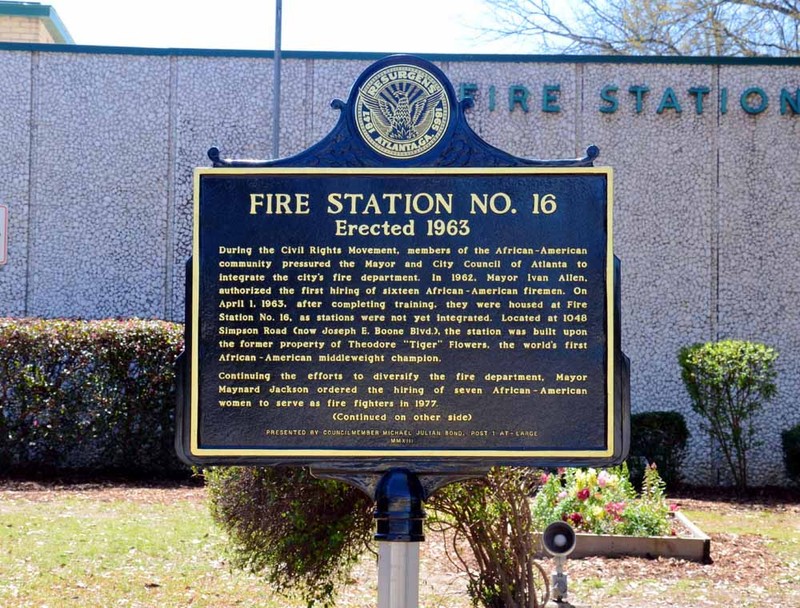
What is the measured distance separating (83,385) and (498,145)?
5680mm

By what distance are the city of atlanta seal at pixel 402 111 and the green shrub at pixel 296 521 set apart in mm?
1766

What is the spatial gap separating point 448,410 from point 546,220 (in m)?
0.92

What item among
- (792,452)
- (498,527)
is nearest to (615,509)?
(498,527)

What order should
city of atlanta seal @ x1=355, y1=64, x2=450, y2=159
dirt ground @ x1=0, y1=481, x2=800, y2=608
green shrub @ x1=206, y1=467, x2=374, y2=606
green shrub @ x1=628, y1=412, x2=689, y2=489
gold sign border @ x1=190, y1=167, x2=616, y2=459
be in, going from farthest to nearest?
green shrub @ x1=628, y1=412, x2=689, y2=489 < dirt ground @ x1=0, y1=481, x2=800, y2=608 < green shrub @ x1=206, y1=467, x2=374, y2=606 < city of atlanta seal @ x1=355, y1=64, x2=450, y2=159 < gold sign border @ x1=190, y1=167, x2=616, y2=459

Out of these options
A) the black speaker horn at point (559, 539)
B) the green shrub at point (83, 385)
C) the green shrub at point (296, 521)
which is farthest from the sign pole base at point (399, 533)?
the green shrub at point (83, 385)

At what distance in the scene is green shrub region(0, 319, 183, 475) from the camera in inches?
431

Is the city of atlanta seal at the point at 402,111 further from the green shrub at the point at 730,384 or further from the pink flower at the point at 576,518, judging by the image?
the green shrub at the point at 730,384

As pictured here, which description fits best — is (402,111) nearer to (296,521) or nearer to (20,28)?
(296,521)

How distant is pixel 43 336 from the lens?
36.0ft

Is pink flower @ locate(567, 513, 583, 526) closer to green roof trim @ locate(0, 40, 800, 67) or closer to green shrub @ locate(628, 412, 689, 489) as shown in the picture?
green shrub @ locate(628, 412, 689, 489)

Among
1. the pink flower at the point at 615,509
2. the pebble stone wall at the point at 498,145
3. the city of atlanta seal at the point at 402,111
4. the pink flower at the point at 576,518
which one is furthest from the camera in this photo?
the pebble stone wall at the point at 498,145

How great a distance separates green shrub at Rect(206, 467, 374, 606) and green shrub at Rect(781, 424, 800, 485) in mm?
8088

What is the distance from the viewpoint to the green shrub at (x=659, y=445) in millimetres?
11516

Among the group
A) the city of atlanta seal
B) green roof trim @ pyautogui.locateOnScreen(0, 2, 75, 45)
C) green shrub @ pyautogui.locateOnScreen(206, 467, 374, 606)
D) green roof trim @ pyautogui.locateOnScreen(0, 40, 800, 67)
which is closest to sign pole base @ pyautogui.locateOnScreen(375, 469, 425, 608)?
green shrub @ pyautogui.locateOnScreen(206, 467, 374, 606)
